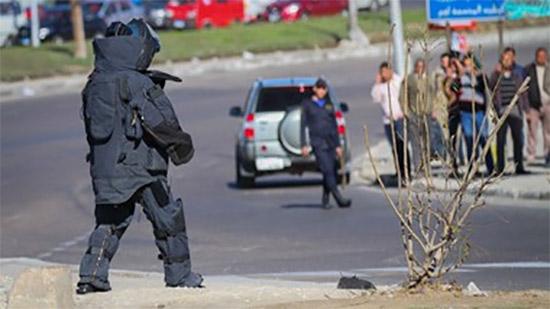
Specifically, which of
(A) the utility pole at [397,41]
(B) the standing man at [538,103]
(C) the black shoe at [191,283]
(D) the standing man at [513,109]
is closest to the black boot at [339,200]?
(D) the standing man at [513,109]

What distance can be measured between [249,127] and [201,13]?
1599 inches

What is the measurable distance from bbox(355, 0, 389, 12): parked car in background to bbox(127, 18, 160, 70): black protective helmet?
57.1 m

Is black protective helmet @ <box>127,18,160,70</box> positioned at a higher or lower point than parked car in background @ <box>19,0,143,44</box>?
higher

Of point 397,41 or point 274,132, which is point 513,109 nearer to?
point 274,132

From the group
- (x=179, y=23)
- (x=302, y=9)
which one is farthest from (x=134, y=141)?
(x=302, y=9)

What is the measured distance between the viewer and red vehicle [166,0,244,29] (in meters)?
64.4

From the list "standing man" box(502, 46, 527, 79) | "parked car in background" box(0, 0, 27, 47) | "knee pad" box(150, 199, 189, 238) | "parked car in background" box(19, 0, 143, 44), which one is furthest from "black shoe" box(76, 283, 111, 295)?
"parked car in background" box(0, 0, 27, 47)

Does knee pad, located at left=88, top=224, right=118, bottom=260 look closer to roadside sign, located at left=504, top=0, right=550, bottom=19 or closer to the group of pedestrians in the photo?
the group of pedestrians

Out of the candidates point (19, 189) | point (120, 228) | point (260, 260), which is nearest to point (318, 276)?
point (260, 260)

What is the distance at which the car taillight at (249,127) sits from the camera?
24172mm

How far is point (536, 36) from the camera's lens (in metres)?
52.3

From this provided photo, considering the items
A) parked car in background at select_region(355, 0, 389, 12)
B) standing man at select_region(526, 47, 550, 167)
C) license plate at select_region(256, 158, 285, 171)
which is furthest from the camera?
parked car in background at select_region(355, 0, 389, 12)

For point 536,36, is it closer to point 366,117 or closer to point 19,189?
point 366,117

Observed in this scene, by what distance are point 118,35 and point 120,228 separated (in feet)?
4.47
